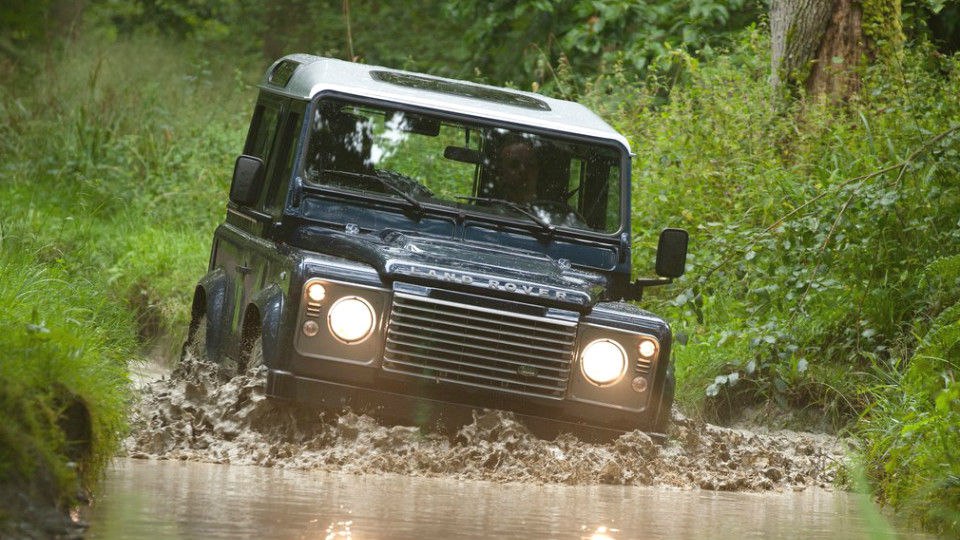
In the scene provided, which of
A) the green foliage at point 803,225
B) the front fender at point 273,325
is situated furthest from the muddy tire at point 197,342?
the green foliage at point 803,225

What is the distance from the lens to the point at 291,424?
24.6ft

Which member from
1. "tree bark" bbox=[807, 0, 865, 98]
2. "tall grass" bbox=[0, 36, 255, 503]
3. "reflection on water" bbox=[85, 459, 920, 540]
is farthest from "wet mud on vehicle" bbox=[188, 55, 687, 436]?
"tree bark" bbox=[807, 0, 865, 98]

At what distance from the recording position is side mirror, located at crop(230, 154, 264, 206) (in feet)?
27.3

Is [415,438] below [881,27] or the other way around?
below

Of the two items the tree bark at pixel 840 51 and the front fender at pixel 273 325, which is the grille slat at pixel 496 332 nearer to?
the front fender at pixel 273 325

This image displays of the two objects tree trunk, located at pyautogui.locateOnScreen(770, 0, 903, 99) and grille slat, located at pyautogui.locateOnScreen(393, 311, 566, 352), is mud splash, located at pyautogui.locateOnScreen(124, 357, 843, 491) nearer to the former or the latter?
grille slat, located at pyautogui.locateOnScreen(393, 311, 566, 352)

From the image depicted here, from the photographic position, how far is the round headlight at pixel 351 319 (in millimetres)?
7312

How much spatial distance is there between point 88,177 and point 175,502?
12.0m

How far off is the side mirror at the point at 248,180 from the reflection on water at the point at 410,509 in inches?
63.0

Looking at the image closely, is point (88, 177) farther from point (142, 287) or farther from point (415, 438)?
point (415, 438)

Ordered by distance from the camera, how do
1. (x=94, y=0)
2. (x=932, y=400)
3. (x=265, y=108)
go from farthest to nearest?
1. (x=94, y=0)
2. (x=265, y=108)
3. (x=932, y=400)

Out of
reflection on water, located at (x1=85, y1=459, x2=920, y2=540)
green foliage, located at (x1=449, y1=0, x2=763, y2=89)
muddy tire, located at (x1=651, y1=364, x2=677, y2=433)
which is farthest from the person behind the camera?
green foliage, located at (x1=449, y1=0, x2=763, y2=89)

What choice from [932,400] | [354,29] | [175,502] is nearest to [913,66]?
[932,400]

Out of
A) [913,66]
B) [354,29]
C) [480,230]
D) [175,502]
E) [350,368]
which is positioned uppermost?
[354,29]
